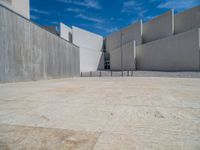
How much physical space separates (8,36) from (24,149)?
9.03 meters

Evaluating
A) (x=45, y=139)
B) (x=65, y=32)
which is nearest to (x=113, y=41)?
(x=65, y=32)

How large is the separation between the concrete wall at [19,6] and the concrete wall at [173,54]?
22.6 m

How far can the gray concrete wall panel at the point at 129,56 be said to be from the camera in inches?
1129

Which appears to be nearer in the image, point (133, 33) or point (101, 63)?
point (133, 33)

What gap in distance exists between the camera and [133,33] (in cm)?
3250

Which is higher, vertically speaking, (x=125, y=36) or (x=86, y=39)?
(x=125, y=36)

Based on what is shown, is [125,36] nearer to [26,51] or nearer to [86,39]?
[86,39]

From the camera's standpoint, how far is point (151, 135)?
5.25 ft

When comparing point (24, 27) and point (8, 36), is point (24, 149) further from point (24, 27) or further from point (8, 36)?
point (24, 27)

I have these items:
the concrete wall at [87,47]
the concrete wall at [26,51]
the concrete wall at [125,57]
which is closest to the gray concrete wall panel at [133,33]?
the concrete wall at [125,57]

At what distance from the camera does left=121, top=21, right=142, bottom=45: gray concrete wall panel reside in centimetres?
3102

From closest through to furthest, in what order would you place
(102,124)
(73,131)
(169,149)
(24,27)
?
(169,149) → (73,131) → (102,124) → (24,27)

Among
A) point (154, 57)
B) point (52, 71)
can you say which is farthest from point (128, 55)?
point (52, 71)

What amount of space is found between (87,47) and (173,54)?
21.8m
